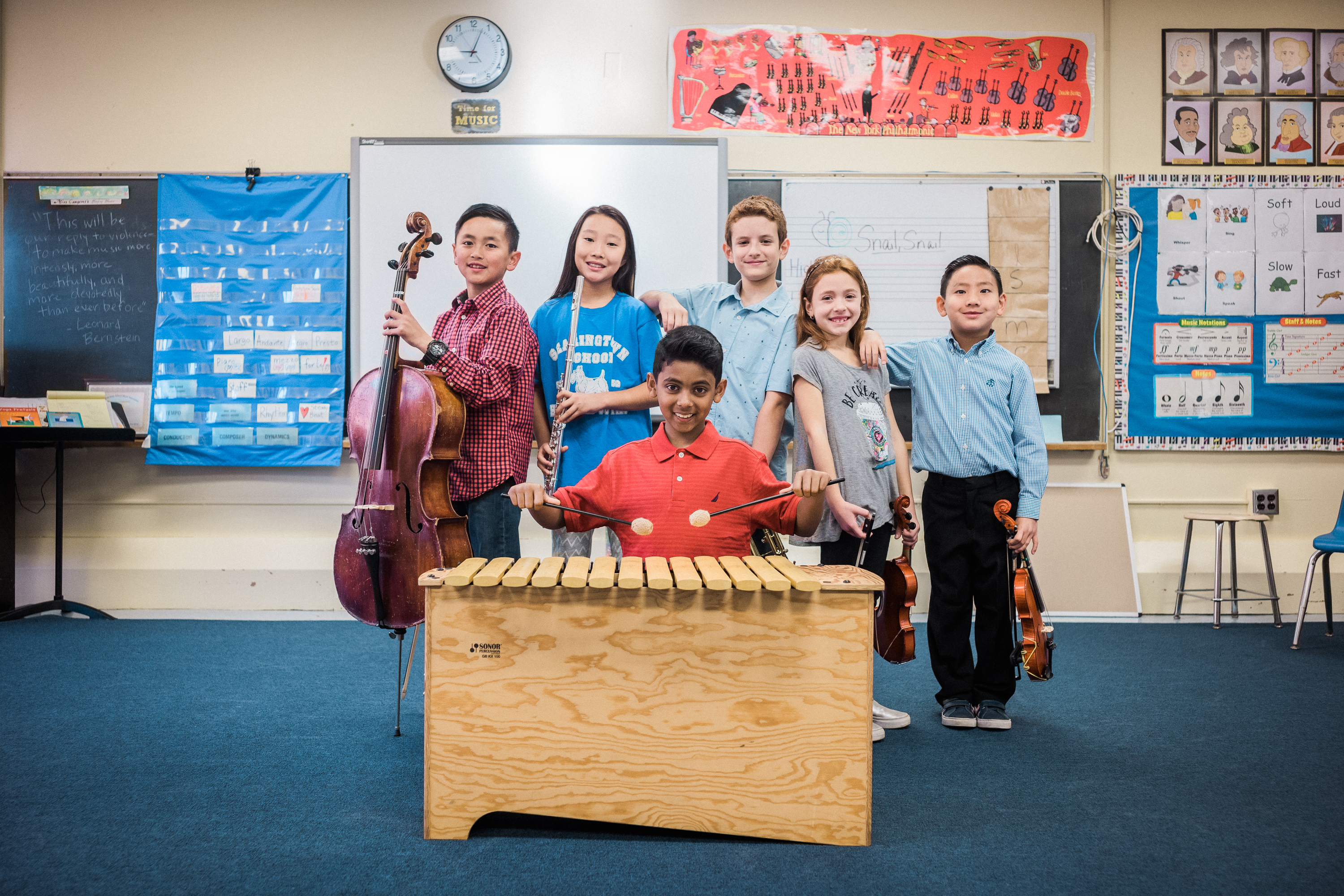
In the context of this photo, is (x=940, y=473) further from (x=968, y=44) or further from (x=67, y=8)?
(x=67, y=8)

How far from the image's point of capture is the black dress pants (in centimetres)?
243

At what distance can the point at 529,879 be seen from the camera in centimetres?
146

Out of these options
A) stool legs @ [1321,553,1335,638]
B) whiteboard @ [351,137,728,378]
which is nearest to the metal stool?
stool legs @ [1321,553,1335,638]

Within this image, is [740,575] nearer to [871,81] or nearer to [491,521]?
[491,521]

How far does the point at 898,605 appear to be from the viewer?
223cm

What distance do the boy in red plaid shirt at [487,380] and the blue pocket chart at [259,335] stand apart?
1771 millimetres

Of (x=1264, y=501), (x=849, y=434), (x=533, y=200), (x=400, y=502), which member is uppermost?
(x=533, y=200)

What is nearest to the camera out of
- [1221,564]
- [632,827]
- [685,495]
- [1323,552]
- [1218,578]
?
[632,827]

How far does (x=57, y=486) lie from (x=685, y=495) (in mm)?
3540

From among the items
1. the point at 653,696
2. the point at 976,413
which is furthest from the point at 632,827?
the point at 976,413

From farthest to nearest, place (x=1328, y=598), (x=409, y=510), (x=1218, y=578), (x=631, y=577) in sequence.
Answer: (x=1218, y=578) < (x=1328, y=598) < (x=409, y=510) < (x=631, y=577)

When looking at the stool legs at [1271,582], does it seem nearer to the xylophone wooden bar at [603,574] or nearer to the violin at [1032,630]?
the violin at [1032,630]

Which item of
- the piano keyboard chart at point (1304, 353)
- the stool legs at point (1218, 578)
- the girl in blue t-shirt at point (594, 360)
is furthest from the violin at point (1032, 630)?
the piano keyboard chart at point (1304, 353)

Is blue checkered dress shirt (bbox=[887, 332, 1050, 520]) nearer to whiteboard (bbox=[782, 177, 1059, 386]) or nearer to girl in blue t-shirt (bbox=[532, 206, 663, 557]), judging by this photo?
girl in blue t-shirt (bbox=[532, 206, 663, 557])
